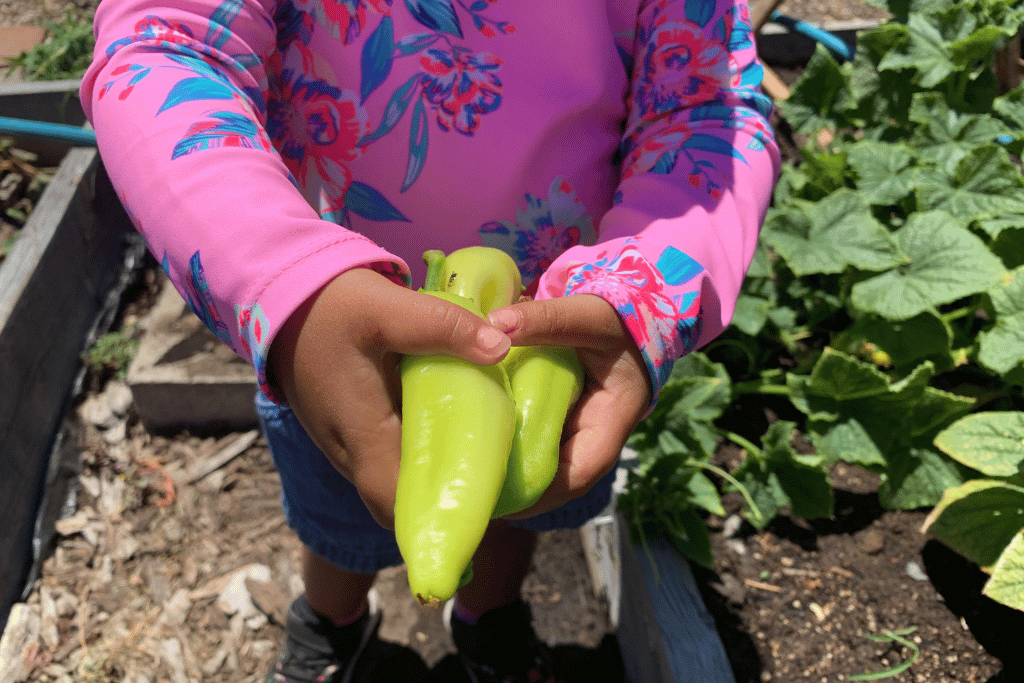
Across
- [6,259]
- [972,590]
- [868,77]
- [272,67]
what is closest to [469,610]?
[972,590]

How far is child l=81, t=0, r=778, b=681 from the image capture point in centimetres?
97

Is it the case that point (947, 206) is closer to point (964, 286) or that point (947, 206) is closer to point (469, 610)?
point (964, 286)

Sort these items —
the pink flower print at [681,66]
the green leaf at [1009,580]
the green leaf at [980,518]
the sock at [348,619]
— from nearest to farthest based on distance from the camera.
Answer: the pink flower print at [681,66]
the green leaf at [1009,580]
the green leaf at [980,518]
the sock at [348,619]

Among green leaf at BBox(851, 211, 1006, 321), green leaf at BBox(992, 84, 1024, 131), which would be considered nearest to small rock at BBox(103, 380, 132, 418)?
green leaf at BBox(851, 211, 1006, 321)

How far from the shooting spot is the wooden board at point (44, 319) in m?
2.21

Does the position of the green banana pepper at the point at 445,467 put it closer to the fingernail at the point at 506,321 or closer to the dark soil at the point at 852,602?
the fingernail at the point at 506,321

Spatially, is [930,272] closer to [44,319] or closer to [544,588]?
[544,588]

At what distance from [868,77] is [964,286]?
107 centimetres

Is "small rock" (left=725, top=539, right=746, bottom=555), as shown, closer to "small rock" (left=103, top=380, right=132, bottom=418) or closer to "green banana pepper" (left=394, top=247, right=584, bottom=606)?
"green banana pepper" (left=394, top=247, right=584, bottom=606)

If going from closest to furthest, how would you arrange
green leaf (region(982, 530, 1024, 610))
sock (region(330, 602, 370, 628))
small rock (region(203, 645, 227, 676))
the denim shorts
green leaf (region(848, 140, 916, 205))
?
the denim shorts → green leaf (region(982, 530, 1024, 610)) → sock (region(330, 602, 370, 628)) → small rock (region(203, 645, 227, 676)) → green leaf (region(848, 140, 916, 205))

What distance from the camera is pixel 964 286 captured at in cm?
211

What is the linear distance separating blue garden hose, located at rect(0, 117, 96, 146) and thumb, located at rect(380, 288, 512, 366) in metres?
2.02

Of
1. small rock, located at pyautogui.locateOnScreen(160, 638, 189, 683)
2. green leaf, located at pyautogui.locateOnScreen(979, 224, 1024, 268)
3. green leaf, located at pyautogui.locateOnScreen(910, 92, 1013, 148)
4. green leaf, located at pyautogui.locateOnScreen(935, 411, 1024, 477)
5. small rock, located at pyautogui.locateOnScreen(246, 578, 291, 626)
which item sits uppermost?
green leaf, located at pyautogui.locateOnScreen(910, 92, 1013, 148)

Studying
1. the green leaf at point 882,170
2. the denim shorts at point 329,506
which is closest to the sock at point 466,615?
the denim shorts at point 329,506
